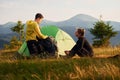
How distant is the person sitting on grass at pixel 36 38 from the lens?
17562mm

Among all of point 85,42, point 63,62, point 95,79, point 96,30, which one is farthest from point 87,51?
point 96,30

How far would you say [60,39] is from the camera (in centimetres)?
2269

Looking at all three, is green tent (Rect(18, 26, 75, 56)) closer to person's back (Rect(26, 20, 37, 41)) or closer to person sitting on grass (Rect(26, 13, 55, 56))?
person sitting on grass (Rect(26, 13, 55, 56))

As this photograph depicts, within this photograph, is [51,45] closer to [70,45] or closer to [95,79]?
[70,45]

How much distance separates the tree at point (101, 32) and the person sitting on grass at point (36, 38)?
170 ft

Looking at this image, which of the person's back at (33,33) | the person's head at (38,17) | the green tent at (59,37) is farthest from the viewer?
the green tent at (59,37)

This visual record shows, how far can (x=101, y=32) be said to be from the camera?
72.1 m

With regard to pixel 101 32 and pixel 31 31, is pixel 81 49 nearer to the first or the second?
pixel 31 31

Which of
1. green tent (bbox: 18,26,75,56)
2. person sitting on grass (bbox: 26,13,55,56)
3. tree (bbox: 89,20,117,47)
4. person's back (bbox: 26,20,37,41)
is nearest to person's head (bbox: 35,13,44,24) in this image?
person sitting on grass (bbox: 26,13,55,56)

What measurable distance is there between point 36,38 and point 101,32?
54977 millimetres

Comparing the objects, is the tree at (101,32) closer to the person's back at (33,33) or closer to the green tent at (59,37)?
the green tent at (59,37)

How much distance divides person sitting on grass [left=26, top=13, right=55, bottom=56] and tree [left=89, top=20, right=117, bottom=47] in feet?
170

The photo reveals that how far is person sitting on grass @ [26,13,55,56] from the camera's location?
17562 millimetres

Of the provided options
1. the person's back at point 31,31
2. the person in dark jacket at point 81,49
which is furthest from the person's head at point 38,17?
the person in dark jacket at point 81,49
